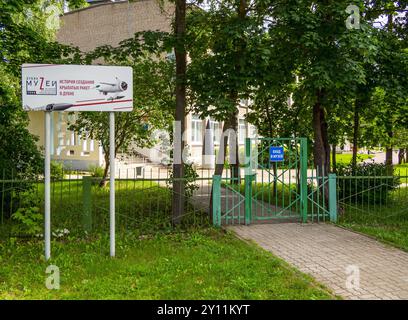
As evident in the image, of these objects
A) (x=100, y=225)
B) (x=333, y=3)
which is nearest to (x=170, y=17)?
(x=333, y=3)

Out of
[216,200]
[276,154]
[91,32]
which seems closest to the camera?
[216,200]

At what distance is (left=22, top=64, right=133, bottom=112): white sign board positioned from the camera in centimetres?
605

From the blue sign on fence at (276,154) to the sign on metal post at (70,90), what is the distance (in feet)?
13.3

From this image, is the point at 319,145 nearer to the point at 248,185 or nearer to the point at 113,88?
the point at 248,185

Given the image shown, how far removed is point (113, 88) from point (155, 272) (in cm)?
296

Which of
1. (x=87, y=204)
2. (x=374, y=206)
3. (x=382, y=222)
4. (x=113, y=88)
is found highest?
(x=113, y=88)

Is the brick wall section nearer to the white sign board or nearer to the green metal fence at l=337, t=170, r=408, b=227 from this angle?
the green metal fence at l=337, t=170, r=408, b=227

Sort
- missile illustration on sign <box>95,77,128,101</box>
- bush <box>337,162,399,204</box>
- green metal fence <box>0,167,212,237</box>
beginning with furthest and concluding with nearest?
bush <box>337,162,399,204</box> < green metal fence <box>0,167,212,237</box> < missile illustration on sign <box>95,77,128,101</box>

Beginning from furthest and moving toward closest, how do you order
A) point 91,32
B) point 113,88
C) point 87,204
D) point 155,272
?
1. point 91,32
2. point 87,204
3. point 113,88
4. point 155,272

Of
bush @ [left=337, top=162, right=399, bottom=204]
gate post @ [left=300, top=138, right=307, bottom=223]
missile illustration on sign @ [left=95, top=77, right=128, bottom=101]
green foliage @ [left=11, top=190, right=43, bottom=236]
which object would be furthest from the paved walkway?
green foliage @ [left=11, top=190, right=43, bottom=236]

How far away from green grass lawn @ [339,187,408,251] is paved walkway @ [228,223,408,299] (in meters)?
0.36

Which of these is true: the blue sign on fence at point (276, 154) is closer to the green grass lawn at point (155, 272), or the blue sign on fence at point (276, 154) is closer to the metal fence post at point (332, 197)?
the metal fence post at point (332, 197)

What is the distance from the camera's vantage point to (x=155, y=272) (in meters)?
5.71

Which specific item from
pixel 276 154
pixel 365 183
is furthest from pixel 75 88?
pixel 365 183
